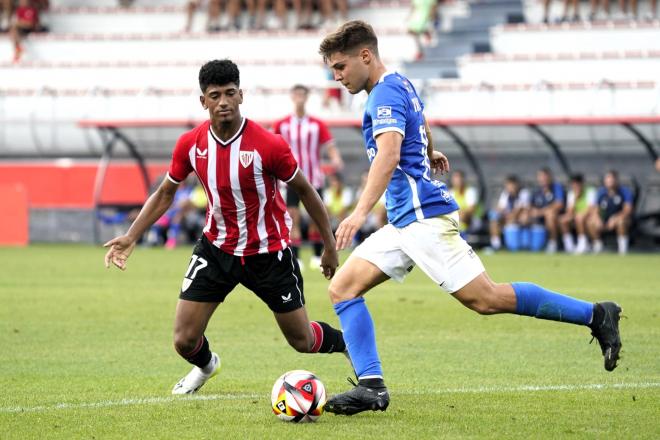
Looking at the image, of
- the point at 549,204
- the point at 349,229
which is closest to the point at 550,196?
the point at 549,204

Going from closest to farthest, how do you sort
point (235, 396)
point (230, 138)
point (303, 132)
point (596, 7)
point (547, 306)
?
point (547, 306) → point (230, 138) → point (235, 396) → point (303, 132) → point (596, 7)

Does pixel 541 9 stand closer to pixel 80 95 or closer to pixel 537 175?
pixel 537 175

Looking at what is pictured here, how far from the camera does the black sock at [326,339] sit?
7.36 metres

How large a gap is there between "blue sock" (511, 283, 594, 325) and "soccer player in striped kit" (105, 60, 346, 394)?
104 cm

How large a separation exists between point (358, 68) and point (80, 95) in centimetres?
2283

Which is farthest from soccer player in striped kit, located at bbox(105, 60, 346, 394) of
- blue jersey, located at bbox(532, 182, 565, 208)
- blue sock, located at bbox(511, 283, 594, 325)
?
blue jersey, located at bbox(532, 182, 565, 208)

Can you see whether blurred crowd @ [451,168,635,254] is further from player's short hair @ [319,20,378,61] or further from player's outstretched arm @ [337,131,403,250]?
player's outstretched arm @ [337,131,403,250]

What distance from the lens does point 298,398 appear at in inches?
248

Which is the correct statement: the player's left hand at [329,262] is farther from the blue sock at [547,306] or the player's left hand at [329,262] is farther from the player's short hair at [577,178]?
the player's short hair at [577,178]

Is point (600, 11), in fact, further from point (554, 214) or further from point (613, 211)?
point (613, 211)

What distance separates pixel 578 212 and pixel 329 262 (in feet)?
54.3

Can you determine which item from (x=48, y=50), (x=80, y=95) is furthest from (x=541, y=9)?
(x=48, y=50)

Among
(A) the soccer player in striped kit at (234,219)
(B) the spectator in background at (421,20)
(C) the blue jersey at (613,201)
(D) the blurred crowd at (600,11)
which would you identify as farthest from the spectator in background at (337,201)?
(A) the soccer player in striped kit at (234,219)

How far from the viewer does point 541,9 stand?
28.5 metres
